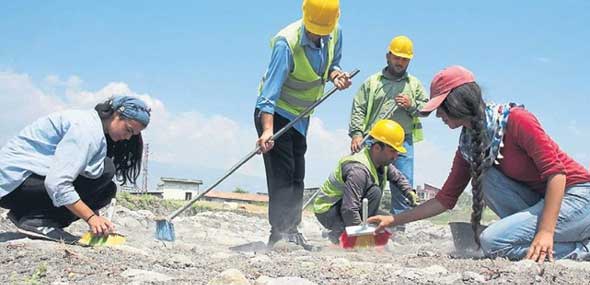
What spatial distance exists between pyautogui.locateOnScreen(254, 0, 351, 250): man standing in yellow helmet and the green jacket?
1.07 meters

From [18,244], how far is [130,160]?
1098 mm

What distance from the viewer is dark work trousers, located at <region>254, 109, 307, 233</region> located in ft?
15.9

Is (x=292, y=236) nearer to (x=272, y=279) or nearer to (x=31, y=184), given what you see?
(x=31, y=184)

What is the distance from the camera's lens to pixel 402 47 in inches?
241

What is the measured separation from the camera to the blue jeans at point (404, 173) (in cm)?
574

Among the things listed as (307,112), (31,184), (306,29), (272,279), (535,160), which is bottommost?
(272,279)

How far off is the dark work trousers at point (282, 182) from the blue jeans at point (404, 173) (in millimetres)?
1157

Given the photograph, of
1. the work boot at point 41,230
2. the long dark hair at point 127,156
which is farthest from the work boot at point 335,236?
the work boot at point 41,230

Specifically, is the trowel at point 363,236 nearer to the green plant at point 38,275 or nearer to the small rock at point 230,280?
the small rock at point 230,280

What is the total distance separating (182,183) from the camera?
39281 millimetres

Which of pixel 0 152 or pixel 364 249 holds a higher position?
pixel 0 152

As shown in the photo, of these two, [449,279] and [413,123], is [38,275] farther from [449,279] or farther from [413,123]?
[413,123]

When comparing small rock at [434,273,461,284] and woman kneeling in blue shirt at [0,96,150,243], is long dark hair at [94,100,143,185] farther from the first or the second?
small rock at [434,273,461,284]

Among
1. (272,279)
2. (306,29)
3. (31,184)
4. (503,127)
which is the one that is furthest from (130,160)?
(503,127)
